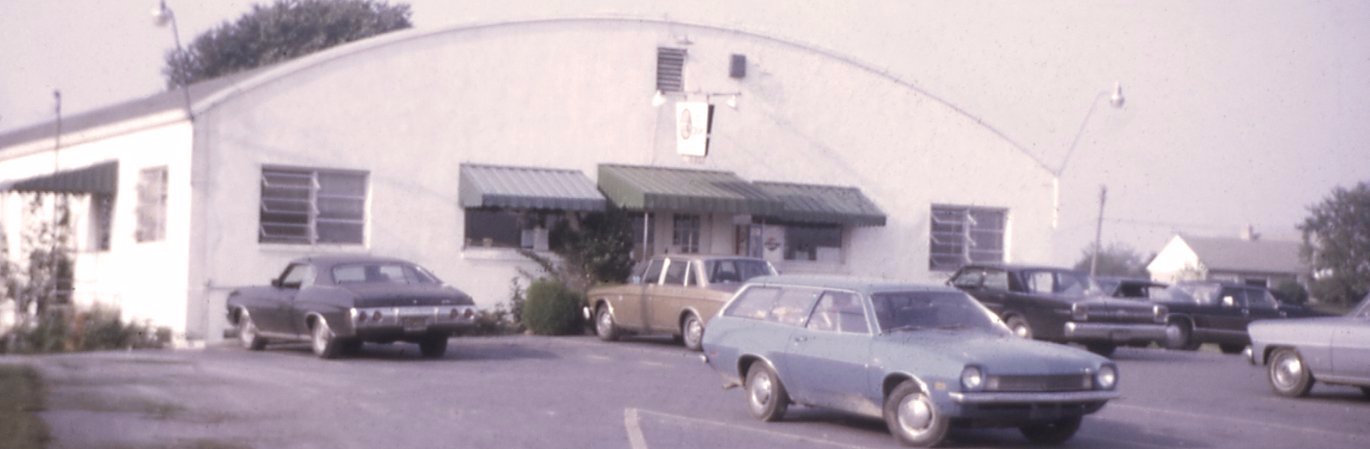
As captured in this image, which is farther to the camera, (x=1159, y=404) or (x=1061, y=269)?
(x=1061, y=269)

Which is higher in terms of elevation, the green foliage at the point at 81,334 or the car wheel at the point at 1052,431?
the car wheel at the point at 1052,431

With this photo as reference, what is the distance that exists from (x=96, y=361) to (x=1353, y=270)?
3847cm

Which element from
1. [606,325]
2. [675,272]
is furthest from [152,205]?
[675,272]

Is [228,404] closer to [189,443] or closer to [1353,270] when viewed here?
[189,443]

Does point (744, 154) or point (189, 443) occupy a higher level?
point (744, 154)

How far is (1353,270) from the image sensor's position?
146ft

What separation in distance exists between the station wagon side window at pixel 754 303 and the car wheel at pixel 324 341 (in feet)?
23.5

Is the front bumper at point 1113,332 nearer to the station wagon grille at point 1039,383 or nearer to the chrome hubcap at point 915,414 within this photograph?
the station wagon grille at point 1039,383

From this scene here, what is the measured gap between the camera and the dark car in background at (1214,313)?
1124 inches

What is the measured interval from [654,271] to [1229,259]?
2509 inches

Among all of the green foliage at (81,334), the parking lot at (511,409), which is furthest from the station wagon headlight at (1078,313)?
the green foliage at (81,334)

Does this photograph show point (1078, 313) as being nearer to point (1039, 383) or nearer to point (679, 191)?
point (679, 191)

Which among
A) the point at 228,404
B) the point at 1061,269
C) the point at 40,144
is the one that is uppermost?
the point at 40,144

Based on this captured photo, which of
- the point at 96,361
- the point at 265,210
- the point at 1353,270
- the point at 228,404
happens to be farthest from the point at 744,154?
the point at 1353,270
